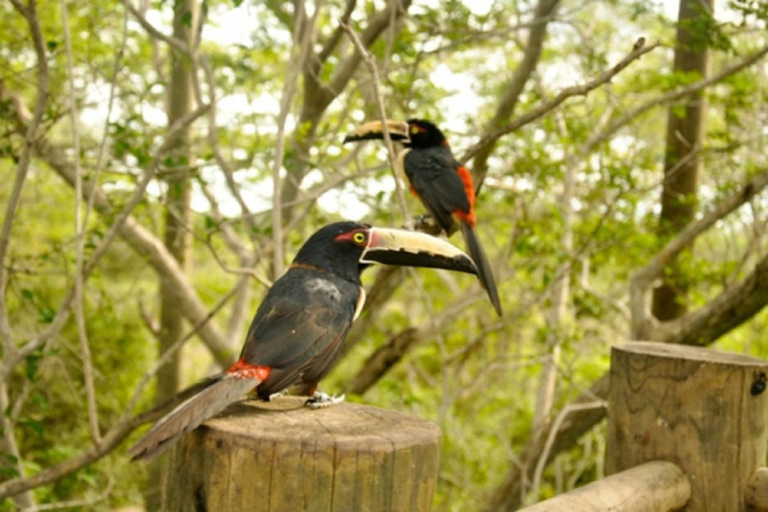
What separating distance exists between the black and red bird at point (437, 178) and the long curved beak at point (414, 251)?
79.4 inches

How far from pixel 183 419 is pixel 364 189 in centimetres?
399

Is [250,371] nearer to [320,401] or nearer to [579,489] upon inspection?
[320,401]

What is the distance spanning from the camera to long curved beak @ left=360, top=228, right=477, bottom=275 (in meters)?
2.29

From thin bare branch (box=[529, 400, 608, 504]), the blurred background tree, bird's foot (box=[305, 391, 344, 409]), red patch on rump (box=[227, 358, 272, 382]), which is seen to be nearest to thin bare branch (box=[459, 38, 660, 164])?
the blurred background tree

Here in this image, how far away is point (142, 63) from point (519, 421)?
16.0 ft

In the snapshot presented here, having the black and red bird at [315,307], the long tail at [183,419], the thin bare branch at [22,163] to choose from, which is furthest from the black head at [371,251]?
the thin bare branch at [22,163]

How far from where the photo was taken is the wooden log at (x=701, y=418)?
2.77 metres

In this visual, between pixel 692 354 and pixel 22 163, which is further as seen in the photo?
pixel 22 163

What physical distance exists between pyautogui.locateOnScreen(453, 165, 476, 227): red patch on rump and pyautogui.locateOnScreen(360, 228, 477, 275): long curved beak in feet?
7.45

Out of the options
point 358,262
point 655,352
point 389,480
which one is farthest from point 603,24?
point 389,480

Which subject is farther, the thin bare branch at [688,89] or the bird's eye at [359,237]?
the thin bare branch at [688,89]

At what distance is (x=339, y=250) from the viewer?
2.40 m

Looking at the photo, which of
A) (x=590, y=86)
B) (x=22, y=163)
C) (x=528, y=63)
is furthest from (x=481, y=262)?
(x=22, y=163)

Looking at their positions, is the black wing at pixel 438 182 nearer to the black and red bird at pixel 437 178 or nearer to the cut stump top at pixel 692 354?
the black and red bird at pixel 437 178
